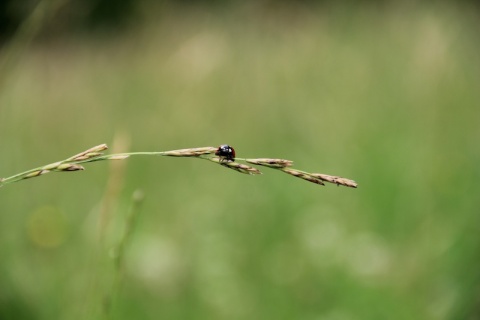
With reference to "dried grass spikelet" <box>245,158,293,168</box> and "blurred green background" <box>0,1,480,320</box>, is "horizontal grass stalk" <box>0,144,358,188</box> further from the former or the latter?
"blurred green background" <box>0,1,480,320</box>

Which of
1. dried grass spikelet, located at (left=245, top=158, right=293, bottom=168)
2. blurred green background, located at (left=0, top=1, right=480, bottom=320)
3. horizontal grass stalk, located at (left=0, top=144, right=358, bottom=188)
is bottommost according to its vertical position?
horizontal grass stalk, located at (left=0, top=144, right=358, bottom=188)

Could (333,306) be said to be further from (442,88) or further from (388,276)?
(442,88)

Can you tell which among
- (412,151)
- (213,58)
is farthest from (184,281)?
(213,58)

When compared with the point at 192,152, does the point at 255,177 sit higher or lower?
higher

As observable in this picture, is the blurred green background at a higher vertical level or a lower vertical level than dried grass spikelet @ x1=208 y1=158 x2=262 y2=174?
higher

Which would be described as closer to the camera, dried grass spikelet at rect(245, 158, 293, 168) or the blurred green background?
dried grass spikelet at rect(245, 158, 293, 168)

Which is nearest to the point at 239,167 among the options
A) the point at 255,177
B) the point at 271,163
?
the point at 271,163

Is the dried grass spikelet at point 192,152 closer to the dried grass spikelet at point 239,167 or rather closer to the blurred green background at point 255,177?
the dried grass spikelet at point 239,167

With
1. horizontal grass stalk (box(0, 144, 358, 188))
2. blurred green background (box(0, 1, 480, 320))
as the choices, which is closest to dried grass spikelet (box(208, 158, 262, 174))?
horizontal grass stalk (box(0, 144, 358, 188))

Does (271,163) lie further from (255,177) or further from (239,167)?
(255,177)

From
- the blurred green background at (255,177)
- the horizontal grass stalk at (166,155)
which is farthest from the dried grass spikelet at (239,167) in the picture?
the blurred green background at (255,177)
